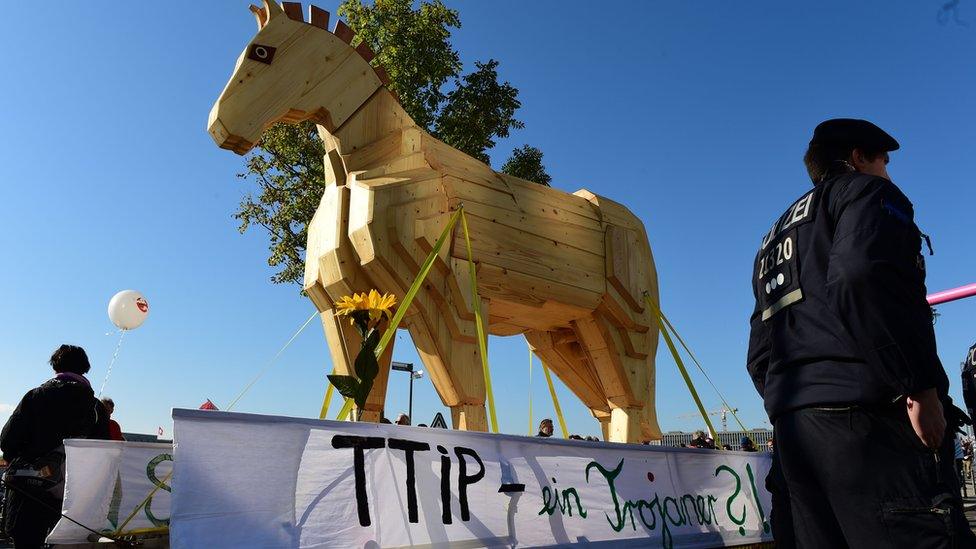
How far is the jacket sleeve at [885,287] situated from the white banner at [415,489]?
6.31ft

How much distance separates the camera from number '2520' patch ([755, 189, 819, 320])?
2410 millimetres

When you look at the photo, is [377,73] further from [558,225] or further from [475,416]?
[475,416]

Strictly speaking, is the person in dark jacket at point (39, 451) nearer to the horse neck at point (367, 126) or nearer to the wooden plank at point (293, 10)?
the horse neck at point (367, 126)

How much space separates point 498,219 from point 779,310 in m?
3.44

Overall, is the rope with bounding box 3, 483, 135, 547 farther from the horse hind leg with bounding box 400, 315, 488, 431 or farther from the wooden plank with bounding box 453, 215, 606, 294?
the wooden plank with bounding box 453, 215, 606, 294

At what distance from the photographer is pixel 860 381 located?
2.08m

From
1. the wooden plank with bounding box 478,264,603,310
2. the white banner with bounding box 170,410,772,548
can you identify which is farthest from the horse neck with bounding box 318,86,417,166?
the white banner with bounding box 170,410,772,548

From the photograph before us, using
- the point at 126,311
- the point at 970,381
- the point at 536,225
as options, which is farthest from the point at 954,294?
the point at 126,311

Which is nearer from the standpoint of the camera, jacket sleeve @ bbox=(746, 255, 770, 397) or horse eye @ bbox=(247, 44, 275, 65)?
jacket sleeve @ bbox=(746, 255, 770, 397)

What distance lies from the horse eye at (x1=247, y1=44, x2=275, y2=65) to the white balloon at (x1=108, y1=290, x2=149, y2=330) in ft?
16.5

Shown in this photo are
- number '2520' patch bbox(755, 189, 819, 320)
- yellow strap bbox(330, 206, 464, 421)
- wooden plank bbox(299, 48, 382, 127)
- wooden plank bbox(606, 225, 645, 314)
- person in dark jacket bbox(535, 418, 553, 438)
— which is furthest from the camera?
person in dark jacket bbox(535, 418, 553, 438)

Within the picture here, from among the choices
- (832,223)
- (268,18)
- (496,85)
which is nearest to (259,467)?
(832,223)

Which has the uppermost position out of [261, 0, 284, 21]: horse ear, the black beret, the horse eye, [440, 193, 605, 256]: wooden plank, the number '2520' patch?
[261, 0, 284, 21]: horse ear

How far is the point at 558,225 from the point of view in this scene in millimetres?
6219
